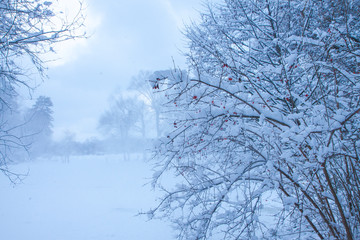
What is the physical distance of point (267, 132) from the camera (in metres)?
2.09

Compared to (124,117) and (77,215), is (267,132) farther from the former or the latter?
(124,117)

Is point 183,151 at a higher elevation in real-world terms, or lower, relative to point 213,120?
lower

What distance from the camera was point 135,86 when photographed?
22.0 m

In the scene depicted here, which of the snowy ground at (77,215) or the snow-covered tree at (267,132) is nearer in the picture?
the snow-covered tree at (267,132)

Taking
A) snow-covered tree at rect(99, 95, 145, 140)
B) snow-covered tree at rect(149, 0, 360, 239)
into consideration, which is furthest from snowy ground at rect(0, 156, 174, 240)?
snow-covered tree at rect(99, 95, 145, 140)

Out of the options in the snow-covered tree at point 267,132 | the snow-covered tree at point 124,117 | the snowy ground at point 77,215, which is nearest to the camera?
the snow-covered tree at point 267,132

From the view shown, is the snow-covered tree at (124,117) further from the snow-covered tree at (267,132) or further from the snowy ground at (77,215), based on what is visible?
the snow-covered tree at (267,132)

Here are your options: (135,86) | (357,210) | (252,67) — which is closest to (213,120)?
(357,210)

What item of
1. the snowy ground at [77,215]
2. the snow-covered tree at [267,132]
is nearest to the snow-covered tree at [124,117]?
the snowy ground at [77,215]

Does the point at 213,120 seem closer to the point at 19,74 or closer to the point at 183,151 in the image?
the point at 183,151

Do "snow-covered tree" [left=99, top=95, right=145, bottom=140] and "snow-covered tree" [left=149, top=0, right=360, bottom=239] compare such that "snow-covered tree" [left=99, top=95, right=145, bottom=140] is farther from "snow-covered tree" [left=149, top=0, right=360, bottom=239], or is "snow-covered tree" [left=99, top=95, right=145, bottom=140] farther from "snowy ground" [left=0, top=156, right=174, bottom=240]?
"snow-covered tree" [left=149, top=0, right=360, bottom=239]

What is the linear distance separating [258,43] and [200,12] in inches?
63.8

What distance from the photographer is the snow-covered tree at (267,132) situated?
192cm

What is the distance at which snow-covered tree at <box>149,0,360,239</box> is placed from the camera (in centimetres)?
192
